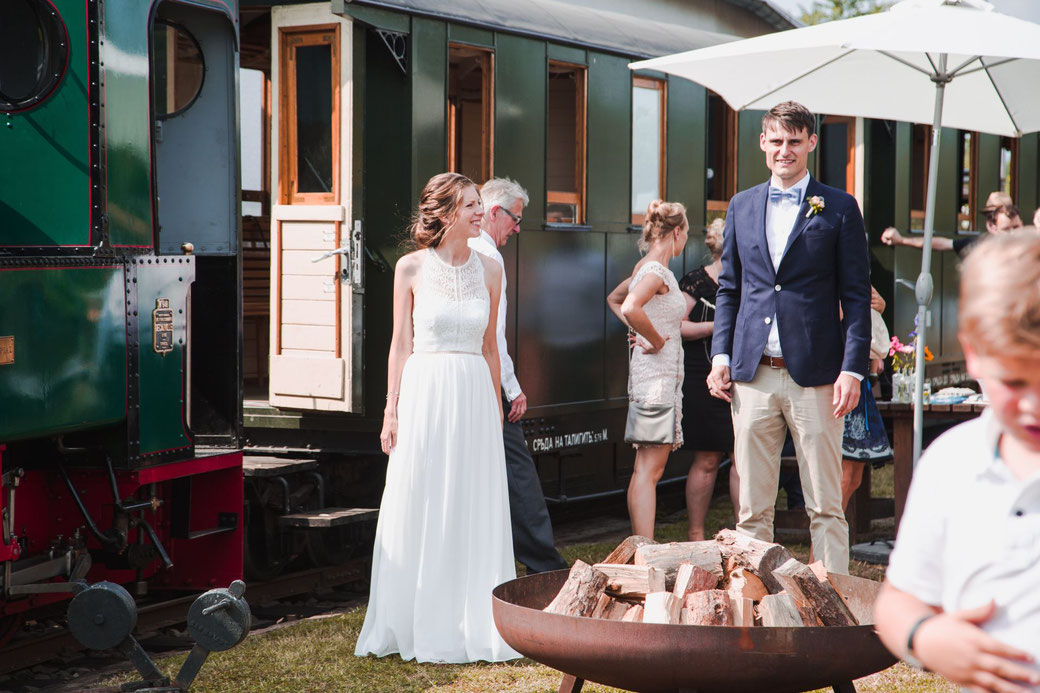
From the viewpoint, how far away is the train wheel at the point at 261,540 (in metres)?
6.79

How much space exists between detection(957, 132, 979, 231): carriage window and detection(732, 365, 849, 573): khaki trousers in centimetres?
867

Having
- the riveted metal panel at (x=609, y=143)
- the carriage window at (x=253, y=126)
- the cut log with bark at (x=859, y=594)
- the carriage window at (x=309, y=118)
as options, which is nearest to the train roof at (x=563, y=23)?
the riveted metal panel at (x=609, y=143)

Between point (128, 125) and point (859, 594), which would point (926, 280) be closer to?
point (859, 594)

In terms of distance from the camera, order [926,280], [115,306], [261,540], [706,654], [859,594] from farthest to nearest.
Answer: [261,540] < [926,280] < [115,306] < [859,594] < [706,654]

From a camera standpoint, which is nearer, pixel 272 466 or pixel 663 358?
pixel 272 466

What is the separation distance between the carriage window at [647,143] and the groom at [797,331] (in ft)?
11.9

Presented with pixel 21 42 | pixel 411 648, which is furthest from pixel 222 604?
pixel 21 42

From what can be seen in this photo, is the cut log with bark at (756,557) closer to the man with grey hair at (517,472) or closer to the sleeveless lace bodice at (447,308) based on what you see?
the sleeveless lace bodice at (447,308)

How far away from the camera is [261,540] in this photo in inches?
270

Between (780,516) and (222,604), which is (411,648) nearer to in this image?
(222,604)

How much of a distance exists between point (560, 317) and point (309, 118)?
6.61 ft

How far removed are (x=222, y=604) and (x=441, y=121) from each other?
3.49 meters

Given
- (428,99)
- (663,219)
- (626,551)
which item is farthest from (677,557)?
(428,99)

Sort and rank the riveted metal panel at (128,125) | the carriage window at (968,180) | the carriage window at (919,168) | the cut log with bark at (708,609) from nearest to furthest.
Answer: the cut log with bark at (708,609) → the riveted metal panel at (128,125) → the carriage window at (919,168) → the carriage window at (968,180)
